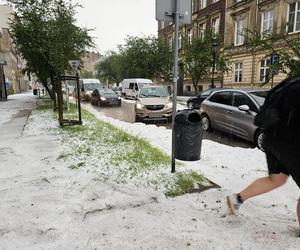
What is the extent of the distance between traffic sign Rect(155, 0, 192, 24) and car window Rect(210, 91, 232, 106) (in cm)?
465

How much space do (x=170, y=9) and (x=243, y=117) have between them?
4.34 m

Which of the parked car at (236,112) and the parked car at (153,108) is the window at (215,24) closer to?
the parked car at (153,108)

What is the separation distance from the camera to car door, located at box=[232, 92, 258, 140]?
7.05 metres

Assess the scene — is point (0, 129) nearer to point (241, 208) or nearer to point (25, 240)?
point (25, 240)

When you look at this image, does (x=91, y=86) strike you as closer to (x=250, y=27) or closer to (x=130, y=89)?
(x=130, y=89)

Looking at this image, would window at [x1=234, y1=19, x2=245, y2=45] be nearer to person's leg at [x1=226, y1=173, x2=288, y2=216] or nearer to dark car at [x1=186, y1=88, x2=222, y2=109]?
dark car at [x1=186, y1=88, x2=222, y2=109]

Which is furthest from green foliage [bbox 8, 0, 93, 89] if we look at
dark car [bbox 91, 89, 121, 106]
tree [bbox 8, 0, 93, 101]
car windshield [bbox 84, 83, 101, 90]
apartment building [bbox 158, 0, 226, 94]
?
apartment building [bbox 158, 0, 226, 94]

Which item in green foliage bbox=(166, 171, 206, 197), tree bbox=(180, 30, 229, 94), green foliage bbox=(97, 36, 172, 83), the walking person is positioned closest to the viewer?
the walking person

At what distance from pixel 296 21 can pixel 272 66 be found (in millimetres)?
17554

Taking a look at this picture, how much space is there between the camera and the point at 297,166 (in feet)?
7.82

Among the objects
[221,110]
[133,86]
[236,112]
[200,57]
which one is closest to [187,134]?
[236,112]

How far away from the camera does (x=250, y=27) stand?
2759 centimetres

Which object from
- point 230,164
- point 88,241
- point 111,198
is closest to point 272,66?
point 230,164

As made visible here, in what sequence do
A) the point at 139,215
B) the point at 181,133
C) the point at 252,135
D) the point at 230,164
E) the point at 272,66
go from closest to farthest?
the point at 139,215 → the point at 181,133 → the point at 230,164 → the point at 252,135 → the point at 272,66
